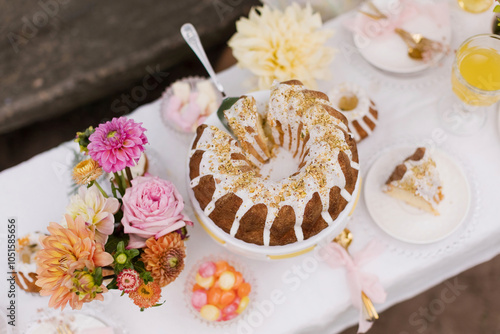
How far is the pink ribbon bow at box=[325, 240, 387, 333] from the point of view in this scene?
3.56ft

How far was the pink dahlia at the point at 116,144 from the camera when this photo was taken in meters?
0.83

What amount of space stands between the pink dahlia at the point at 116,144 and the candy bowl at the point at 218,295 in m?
0.36

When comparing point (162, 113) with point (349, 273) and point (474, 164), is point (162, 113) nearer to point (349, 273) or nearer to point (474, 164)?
point (349, 273)

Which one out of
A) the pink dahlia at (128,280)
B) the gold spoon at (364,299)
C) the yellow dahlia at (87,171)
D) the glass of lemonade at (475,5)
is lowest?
the gold spoon at (364,299)

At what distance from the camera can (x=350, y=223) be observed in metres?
1.14

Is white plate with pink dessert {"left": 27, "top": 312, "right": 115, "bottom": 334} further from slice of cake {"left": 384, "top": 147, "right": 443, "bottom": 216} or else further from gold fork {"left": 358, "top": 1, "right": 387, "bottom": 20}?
gold fork {"left": 358, "top": 1, "right": 387, "bottom": 20}

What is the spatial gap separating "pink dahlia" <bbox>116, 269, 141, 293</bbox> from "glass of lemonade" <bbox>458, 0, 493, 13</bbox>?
1.18 metres

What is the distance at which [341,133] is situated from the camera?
0.93m

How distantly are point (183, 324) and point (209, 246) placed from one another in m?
0.21

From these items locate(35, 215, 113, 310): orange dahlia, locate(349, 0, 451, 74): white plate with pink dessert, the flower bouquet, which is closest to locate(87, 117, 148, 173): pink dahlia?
the flower bouquet

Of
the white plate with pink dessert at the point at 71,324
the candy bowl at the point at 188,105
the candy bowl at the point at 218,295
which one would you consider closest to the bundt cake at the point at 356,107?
the candy bowl at the point at 188,105

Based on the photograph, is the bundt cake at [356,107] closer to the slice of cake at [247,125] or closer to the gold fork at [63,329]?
the slice of cake at [247,125]

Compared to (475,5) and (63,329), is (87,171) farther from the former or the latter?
(475,5)

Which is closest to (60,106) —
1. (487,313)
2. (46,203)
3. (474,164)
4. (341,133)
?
(46,203)
